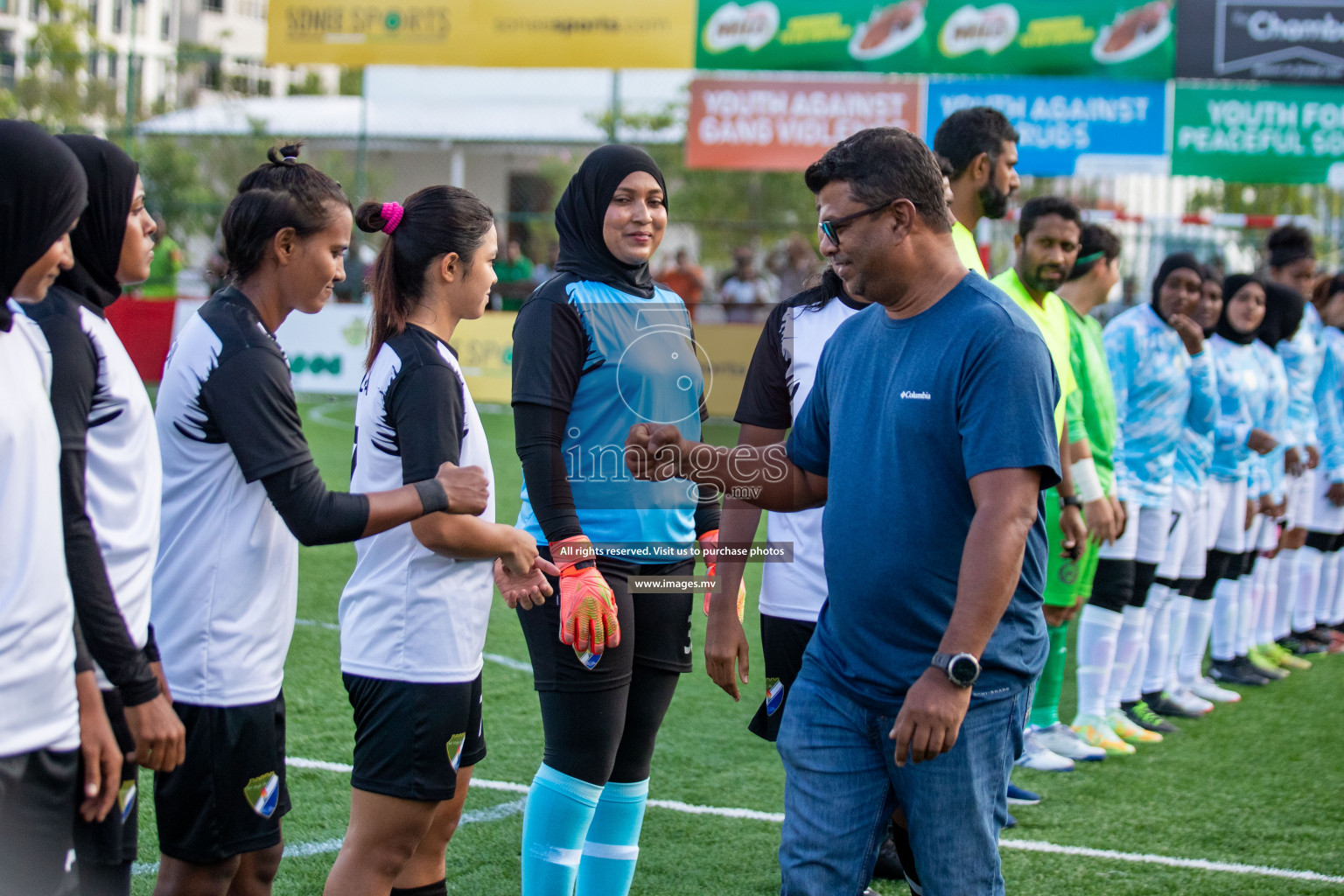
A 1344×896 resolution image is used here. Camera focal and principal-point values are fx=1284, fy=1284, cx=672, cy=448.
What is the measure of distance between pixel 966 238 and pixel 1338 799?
316 centimetres

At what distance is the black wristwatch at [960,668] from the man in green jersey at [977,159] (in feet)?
6.52

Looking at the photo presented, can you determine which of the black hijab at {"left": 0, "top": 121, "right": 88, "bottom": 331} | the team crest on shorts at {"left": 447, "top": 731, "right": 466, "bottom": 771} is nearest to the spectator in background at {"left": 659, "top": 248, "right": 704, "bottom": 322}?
the team crest on shorts at {"left": 447, "top": 731, "right": 466, "bottom": 771}

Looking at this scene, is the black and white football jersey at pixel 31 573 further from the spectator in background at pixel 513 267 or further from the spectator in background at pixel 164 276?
the spectator in background at pixel 164 276

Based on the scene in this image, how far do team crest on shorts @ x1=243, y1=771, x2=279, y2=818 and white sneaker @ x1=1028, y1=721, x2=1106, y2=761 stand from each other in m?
3.94

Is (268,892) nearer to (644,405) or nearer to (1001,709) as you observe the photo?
(644,405)

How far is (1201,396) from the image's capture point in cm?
646

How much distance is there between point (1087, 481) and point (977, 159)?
65.4 inches

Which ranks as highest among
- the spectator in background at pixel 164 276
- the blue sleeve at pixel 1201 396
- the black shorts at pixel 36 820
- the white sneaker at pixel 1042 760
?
the spectator in background at pixel 164 276

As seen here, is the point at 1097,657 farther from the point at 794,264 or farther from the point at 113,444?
the point at 794,264

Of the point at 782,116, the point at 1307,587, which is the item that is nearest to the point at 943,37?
the point at 782,116

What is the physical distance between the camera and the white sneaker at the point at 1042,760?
222 inches

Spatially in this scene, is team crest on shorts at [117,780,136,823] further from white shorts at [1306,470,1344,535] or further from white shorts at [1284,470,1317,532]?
white shorts at [1306,470,1344,535]

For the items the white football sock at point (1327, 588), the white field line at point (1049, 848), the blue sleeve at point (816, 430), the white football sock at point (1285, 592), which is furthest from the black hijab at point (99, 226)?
the white football sock at point (1327, 588)

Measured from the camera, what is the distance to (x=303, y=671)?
6.40m
